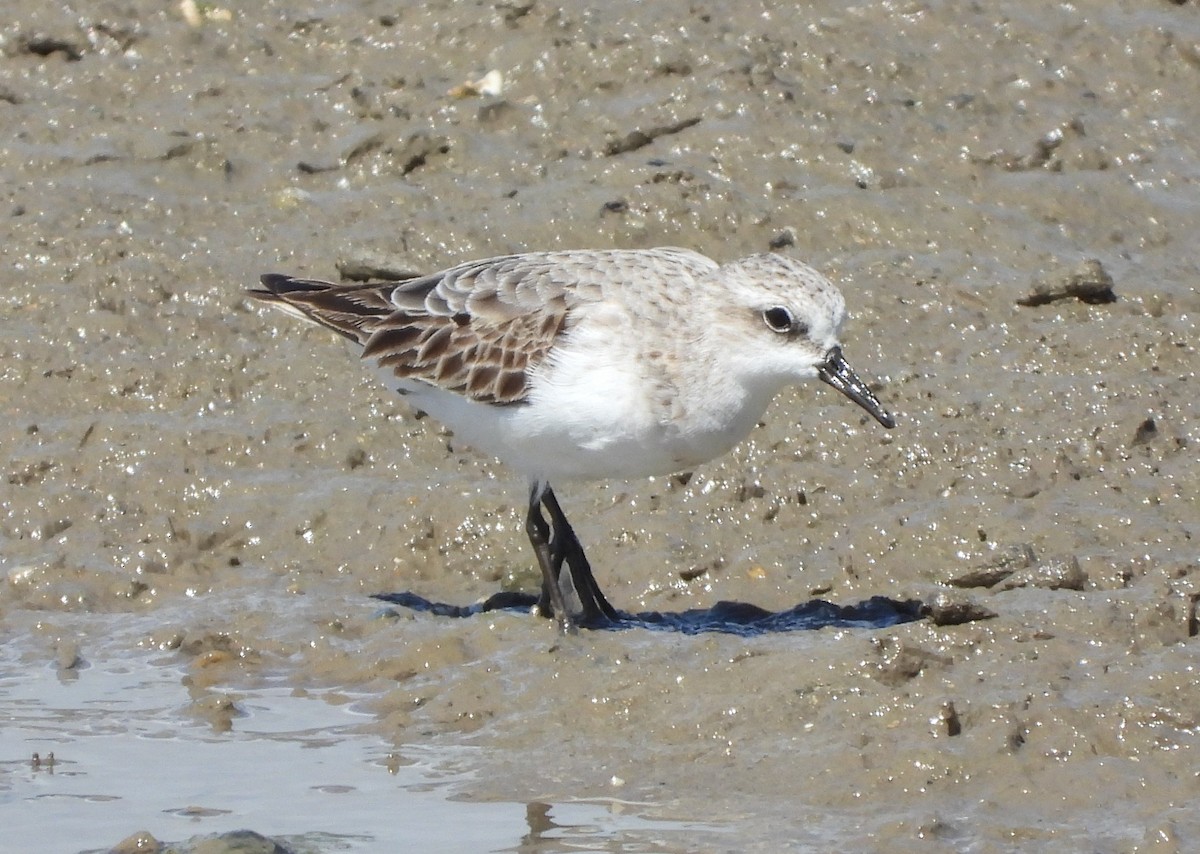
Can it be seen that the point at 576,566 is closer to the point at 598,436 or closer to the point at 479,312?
the point at 598,436

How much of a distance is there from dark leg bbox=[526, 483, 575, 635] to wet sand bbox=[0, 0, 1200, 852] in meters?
0.23

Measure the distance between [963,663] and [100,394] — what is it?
4774 millimetres

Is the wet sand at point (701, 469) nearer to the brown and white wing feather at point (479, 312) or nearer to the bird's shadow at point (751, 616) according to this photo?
the bird's shadow at point (751, 616)

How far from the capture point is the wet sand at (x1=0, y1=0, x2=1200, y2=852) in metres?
6.84

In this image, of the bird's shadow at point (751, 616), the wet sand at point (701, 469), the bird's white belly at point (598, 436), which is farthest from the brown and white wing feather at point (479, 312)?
the bird's shadow at point (751, 616)

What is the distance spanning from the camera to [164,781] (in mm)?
7004

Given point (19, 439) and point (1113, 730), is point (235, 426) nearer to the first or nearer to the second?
point (19, 439)

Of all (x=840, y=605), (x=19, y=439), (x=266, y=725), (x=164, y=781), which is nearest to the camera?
(x=164, y=781)

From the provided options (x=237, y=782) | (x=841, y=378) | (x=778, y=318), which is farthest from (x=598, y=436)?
(x=237, y=782)

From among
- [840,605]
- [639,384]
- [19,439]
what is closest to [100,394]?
[19,439]

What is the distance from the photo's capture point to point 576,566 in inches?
321

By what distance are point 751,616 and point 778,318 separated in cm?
129

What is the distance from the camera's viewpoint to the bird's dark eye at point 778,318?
760 centimetres

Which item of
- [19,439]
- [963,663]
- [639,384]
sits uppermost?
[639,384]
